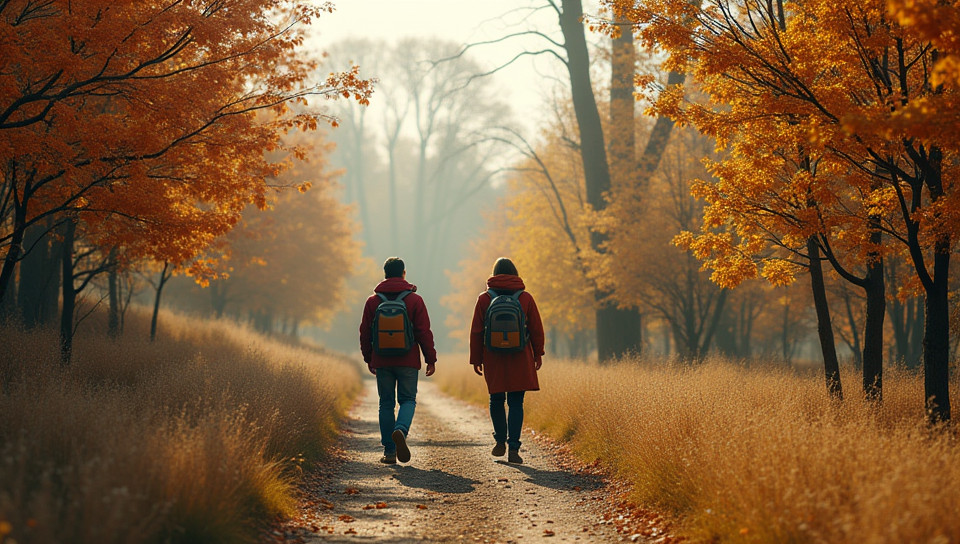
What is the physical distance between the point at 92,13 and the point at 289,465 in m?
5.23

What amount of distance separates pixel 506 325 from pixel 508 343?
0.20 metres

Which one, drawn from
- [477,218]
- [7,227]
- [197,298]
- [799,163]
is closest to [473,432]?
[799,163]

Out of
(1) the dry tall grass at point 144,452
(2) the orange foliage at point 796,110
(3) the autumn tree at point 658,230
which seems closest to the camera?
(1) the dry tall grass at point 144,452

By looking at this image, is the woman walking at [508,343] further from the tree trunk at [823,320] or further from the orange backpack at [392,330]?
the tree trunk at [823,320]

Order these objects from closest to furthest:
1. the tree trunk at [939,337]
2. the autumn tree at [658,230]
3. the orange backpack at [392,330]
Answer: the tree trunk at [939,337] < the orange backpack at [392,330] < the autumn tree at [658,230]

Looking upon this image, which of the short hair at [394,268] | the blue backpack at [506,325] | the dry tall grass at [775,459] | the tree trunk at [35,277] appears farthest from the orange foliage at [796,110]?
the tree trunk at [35,277]

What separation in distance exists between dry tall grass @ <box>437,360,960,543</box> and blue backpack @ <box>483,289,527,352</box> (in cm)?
154

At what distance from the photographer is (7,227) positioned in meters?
14.1

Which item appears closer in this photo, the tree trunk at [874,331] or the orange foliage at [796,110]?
the orange foliage at [796,110]

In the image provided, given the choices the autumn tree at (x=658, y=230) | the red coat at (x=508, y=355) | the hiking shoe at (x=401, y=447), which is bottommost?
the hiking shoe at (x=401, y=447)

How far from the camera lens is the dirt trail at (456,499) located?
576 cm

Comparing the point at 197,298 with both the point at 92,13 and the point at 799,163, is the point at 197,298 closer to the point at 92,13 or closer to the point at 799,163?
the point at 92,13

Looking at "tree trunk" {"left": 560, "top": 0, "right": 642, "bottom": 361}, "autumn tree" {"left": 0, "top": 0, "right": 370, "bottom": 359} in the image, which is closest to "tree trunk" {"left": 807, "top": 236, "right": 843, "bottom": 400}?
"autumn tree" {"left": 0, "top": 0, "right": 370, "bottom": 359}

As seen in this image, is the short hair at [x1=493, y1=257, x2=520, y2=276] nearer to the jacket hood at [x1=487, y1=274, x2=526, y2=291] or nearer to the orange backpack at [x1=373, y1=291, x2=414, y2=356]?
the jacket hood at [x1=487, y1=274, x2=526, y2=291]
